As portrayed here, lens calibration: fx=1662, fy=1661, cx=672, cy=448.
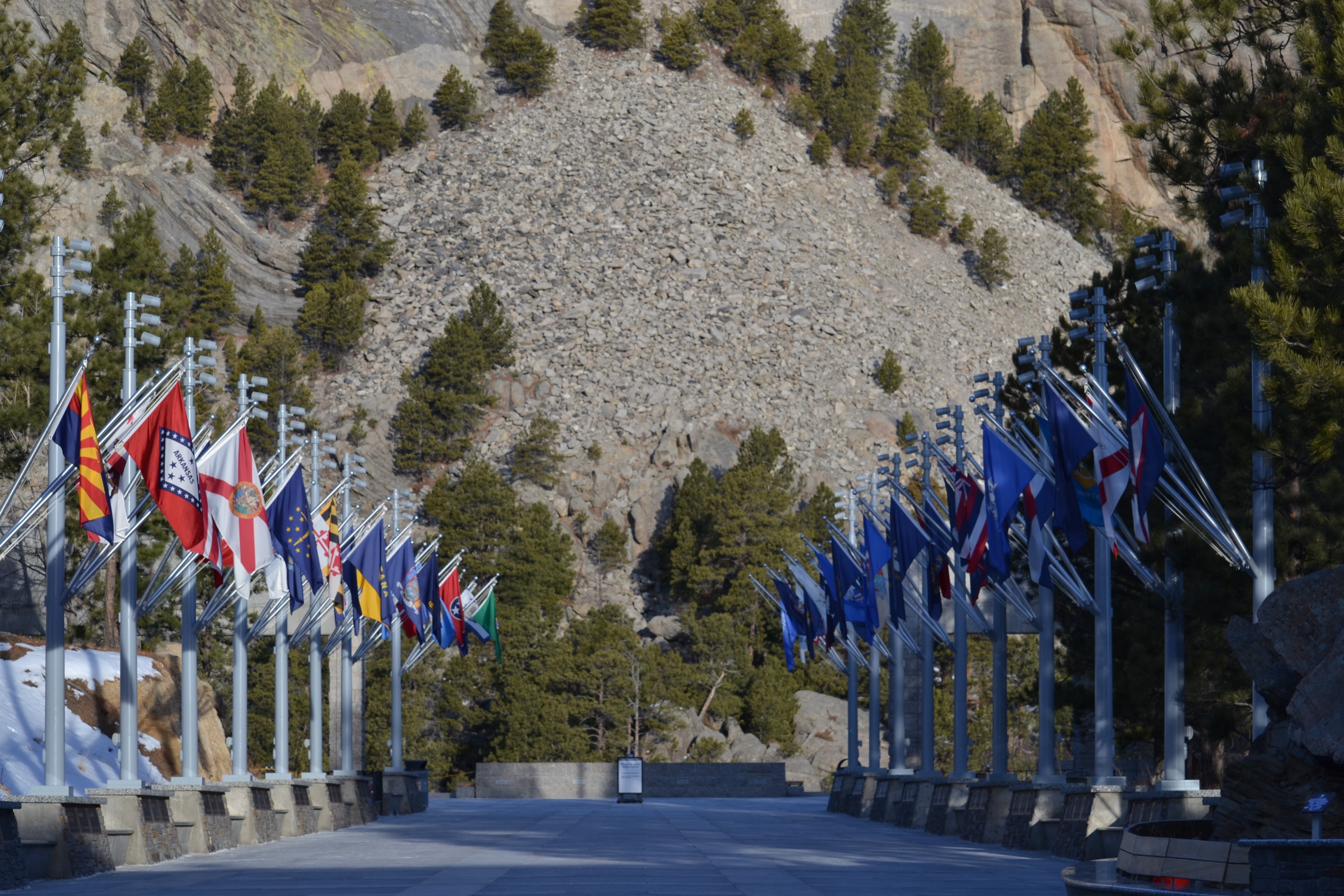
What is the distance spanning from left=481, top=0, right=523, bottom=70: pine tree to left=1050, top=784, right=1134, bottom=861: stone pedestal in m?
130

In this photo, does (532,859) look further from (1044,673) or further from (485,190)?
(485,190)

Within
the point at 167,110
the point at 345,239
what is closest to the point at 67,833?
the point at 345,239

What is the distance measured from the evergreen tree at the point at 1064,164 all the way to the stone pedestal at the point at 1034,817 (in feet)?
405

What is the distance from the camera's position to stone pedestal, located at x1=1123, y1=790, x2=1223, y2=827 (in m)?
21.5

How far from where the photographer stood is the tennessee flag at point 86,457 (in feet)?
66.0

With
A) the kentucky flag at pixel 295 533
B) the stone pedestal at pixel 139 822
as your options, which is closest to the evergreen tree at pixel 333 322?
the kentucky flag at pixel 295 533

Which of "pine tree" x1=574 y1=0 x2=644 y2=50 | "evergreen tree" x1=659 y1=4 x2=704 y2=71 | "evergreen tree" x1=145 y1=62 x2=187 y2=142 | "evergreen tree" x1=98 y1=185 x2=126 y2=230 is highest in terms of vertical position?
"pine tree" x1=574 y1=0 x2=644 y2=50

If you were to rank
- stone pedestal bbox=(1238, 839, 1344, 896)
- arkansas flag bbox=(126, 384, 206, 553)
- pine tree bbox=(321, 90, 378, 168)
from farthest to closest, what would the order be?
pine tree bbox=(321, 90, 378, 168) < arkansas flag bbox=(126, 384, 206, 553) < stone pedestal bbox=(1238, 839, 1344, 896)

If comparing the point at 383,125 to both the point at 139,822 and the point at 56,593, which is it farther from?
the point at 56,593

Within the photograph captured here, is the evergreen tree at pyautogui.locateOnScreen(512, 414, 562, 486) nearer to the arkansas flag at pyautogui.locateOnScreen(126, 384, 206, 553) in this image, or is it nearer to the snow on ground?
the snow on ground

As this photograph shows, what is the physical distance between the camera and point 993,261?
13062 centimetres

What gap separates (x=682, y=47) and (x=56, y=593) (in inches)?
5416

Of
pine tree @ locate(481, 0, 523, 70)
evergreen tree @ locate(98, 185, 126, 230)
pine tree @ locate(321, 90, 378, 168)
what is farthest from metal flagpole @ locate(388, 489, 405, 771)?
pine tree @ locate(481, 0, 523, 70)

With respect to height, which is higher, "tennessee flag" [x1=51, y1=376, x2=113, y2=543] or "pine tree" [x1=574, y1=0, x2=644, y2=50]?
"pine tree" [x1=574, y1=0, x2=644, y2=50]
